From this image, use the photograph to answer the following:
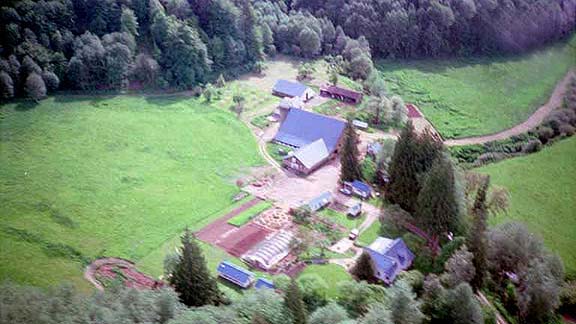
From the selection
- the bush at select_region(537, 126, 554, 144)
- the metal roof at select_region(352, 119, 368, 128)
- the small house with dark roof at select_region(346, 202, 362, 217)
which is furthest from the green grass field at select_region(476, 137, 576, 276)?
the metal roof at select_region(352, 119, 368, 128)

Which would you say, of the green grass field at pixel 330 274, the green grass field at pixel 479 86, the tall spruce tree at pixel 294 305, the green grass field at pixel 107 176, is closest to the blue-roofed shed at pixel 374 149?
the green grass field at pixel 479 86

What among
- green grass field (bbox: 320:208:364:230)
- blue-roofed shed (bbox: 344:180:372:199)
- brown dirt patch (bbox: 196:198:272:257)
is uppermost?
blue-roofed shed (bbox: 344:180:372:199)

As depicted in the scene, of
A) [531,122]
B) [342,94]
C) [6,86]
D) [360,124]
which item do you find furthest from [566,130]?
[6,86]

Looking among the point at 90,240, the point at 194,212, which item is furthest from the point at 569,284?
the point at 90,240

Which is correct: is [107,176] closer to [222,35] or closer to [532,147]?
[222,35]

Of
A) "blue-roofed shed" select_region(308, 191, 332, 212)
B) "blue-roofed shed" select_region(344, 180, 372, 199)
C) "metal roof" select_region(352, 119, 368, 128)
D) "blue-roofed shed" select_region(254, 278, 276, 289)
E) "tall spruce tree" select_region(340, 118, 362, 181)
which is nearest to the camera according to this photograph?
"blue-roofed shed" select_region(254, 278, 276, 289)

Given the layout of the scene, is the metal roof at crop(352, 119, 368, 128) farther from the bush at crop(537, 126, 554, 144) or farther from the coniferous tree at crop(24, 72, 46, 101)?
the coniferous tree at crop(24, 72, 46, 101)

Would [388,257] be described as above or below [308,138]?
below
